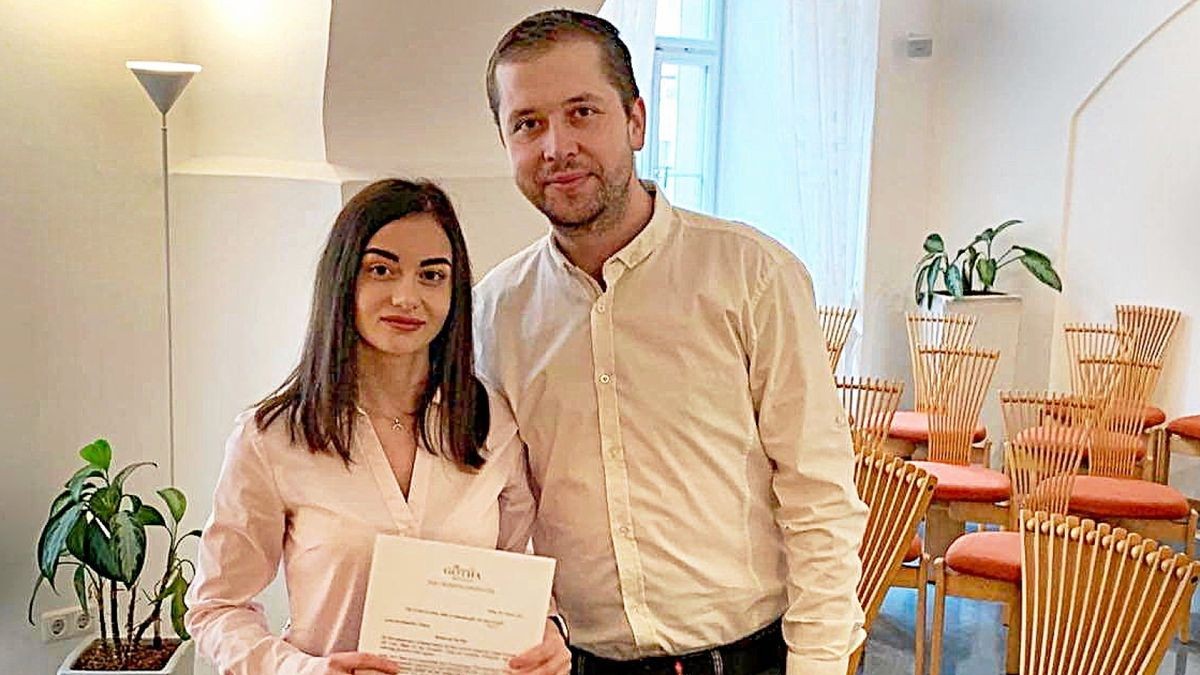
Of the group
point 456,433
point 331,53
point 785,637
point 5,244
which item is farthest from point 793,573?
point 5,244

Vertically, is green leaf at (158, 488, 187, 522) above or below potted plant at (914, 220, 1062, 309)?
below

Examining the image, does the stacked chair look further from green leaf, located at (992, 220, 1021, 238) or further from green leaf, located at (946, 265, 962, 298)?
green leaf, located at (992, 220, 1021, 238)

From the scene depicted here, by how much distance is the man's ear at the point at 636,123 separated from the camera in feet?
5.90

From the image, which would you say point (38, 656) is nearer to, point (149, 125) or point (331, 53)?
point (149, 125)

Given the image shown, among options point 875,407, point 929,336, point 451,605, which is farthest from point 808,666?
point 929,336

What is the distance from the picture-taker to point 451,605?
5.36 feet

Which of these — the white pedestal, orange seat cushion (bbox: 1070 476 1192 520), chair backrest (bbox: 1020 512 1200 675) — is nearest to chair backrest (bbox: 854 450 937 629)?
Result: chair backrest (bbox: 1020 512 1200 675)

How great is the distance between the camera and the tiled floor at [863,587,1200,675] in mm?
4449

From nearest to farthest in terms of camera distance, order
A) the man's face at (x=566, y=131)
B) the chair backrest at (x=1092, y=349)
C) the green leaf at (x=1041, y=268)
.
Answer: the man's face at (x=566, y=131), the chair backrest at (x=1092, y=349), the green leaf at (x=1041, y=268)

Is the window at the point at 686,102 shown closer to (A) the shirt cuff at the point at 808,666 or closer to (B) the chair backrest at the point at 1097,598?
(B) the chair backrest at the point at 1097,598

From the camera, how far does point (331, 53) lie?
2.97 metres

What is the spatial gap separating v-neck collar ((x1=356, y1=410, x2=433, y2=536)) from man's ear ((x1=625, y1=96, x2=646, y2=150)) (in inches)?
20.4

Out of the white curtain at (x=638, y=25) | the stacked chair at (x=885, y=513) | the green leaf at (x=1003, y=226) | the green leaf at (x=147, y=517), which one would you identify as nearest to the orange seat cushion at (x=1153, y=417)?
the green leaf at (x=1003, y=226)

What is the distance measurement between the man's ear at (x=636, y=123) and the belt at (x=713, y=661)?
73 cm
